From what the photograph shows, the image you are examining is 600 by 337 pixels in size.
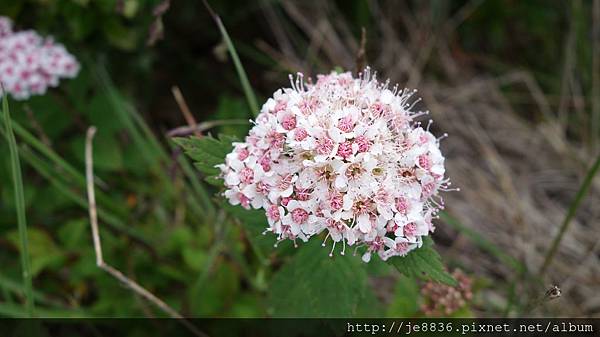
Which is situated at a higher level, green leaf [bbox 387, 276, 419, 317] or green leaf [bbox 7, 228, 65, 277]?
green leaf [bbox 387, 276, 419, 317]

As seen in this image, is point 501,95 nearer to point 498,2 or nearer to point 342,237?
point 498,2

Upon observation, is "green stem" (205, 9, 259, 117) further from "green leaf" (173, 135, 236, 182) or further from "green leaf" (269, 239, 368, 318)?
"green leaf" (269, 239, 368, 318)

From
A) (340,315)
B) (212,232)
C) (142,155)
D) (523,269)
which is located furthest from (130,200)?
(523,269)

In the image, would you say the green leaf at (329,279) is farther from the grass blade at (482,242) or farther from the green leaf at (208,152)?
the grass blade at (482,242)

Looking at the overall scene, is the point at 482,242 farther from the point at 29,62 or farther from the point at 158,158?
the point at 29,62

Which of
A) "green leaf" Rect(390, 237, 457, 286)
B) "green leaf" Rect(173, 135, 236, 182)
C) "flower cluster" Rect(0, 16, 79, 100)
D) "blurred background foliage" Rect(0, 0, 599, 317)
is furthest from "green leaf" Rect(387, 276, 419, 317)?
"flower cluster" Rect(0, 16, 79, 100)

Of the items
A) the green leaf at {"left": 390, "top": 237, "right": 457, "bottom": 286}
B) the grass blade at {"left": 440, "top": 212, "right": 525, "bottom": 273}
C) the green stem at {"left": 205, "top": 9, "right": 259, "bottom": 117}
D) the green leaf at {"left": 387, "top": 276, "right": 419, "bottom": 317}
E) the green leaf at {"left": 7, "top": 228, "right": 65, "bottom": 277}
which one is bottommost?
the green leaf at {"left": 7, "top": 228, "right": 65, "bottom": 277}

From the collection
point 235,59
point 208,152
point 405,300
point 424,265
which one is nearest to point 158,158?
point 235,59
